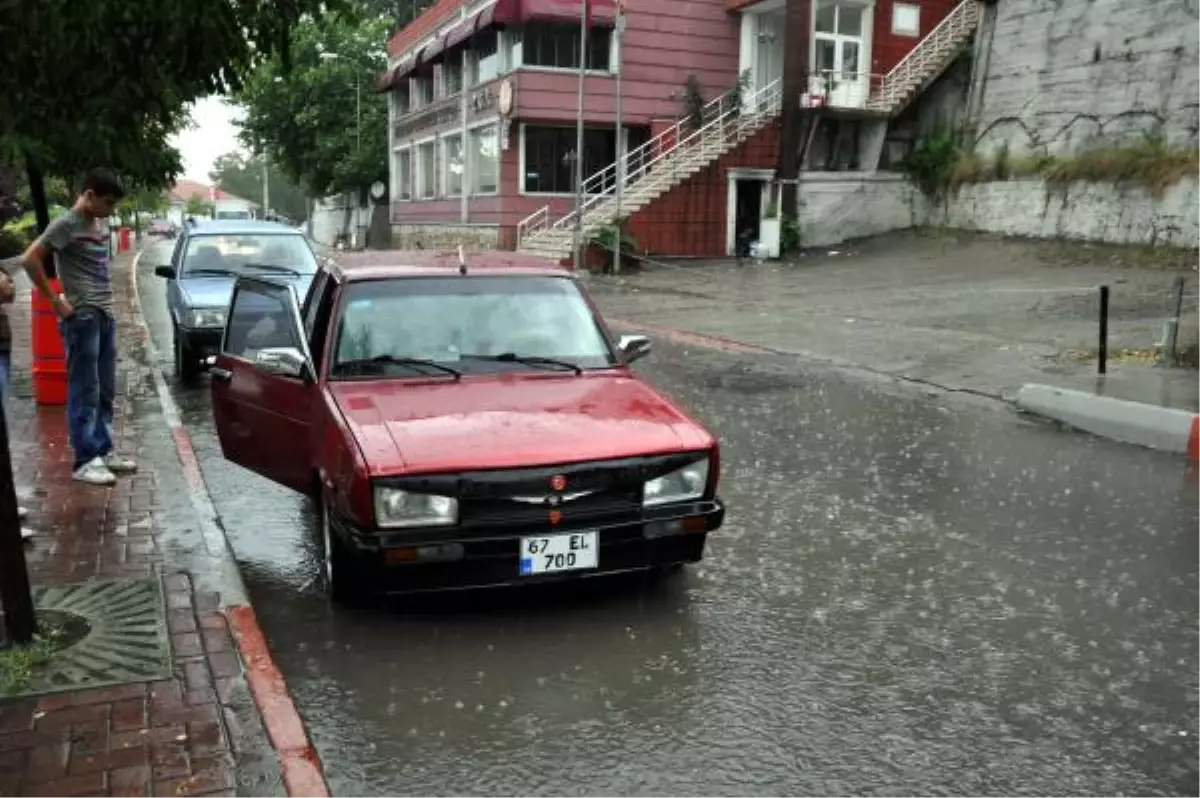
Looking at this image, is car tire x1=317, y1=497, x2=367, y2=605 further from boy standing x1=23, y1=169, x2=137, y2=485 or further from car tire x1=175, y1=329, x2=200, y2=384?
car tire x1=175, y1=329, x2=200, y2=384

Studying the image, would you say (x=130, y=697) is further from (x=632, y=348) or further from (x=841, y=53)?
(x=841, y=53)

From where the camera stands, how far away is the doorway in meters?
31.4

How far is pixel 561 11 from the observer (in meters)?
30.1

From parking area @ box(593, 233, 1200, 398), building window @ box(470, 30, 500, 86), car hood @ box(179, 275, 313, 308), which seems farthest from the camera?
building window @ box(470, 30, 500, 86)

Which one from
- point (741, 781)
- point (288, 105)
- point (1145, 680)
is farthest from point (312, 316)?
point (288, 105)

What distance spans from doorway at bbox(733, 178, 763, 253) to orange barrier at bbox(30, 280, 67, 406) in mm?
23847

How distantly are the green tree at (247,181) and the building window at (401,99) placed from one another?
71.6 metres

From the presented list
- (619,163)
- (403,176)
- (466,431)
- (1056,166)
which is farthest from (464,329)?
(403,176)

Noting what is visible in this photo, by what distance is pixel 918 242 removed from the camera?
28.5 m

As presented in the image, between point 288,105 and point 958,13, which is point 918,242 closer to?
point 958,13

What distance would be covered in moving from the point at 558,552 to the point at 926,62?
29.7 meters

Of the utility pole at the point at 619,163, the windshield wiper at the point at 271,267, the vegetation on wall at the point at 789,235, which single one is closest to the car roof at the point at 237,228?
the windshield wiper at the point at 271,267

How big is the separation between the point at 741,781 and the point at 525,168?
1167 inches

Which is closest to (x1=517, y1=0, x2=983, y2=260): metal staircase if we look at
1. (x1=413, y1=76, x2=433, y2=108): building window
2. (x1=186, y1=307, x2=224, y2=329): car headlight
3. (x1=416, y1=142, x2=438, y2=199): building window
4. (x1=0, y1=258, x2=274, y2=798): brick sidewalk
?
(x1=416, y1=142, x2=438, y2=199): building window
